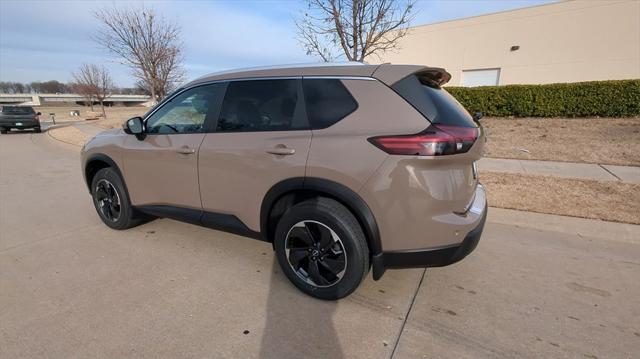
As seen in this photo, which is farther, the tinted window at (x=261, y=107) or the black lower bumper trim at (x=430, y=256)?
the tinted window at (x=261, y=107)

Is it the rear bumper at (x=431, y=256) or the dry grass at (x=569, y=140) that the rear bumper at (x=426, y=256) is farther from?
the dry grass at (x=569, y=140)

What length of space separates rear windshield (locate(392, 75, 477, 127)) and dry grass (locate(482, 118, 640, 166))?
20.9 ft

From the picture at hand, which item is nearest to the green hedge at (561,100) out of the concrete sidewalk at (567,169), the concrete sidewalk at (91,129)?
the concrete sidewalk at (567,169)

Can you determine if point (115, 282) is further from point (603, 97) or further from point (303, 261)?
point (603, 97)

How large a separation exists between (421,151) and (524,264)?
6.47 ft

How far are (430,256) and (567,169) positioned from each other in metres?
5.80

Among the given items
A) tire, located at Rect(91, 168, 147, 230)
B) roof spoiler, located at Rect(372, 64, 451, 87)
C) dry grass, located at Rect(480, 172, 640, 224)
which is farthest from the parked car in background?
roof spoiler, located at Rect(372, 64, 451, 87)

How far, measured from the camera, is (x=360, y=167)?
2324mm

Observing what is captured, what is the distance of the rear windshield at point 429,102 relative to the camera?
2.29 meters

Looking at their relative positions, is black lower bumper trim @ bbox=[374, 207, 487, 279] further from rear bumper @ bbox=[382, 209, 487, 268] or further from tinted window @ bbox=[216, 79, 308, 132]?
tinted window @ bbox=[216, 79, 308, 132]

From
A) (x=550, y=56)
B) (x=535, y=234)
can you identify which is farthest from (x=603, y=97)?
(x=535, y=234)

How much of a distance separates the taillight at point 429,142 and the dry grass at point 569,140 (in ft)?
21.6

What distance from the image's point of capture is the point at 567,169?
21.3 feet

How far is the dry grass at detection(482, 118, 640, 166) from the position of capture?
748cm
